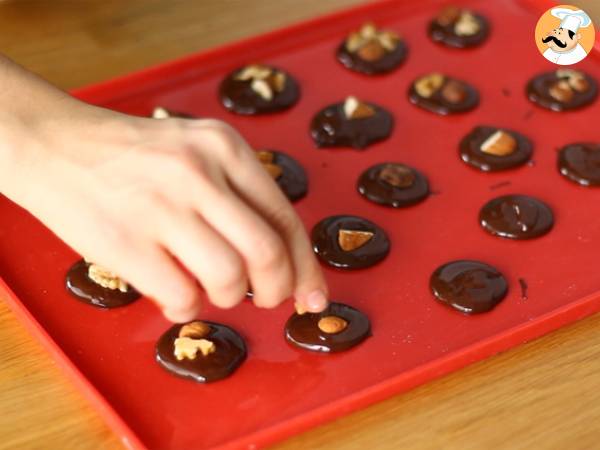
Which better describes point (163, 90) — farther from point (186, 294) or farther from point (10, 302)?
point (186, 294)

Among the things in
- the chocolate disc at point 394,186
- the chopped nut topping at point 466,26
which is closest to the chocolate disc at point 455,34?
the chopped nut topping at point 466,26

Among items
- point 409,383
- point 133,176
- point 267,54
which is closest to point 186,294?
point 133,176

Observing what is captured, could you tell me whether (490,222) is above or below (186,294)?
below

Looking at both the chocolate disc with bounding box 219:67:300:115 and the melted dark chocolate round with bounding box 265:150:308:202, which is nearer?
the melted dark chocolate round with bounding box 265:150:308:202

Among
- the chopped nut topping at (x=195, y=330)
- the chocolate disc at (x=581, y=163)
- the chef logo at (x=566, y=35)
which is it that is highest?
the chef logo at (x=566, y=35)

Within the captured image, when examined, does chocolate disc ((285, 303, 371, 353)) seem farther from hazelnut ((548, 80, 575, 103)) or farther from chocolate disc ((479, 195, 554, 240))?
hazelnut ((548, 80, 575, 103))

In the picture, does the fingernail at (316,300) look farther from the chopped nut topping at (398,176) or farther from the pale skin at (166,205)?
the chopped nut topping at (398,176)

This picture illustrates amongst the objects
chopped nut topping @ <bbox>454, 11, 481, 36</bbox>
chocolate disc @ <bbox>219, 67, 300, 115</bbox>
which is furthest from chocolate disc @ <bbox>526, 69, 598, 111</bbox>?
chocolate disc @ <bbox>219, 67, 300, 115</bbox>
